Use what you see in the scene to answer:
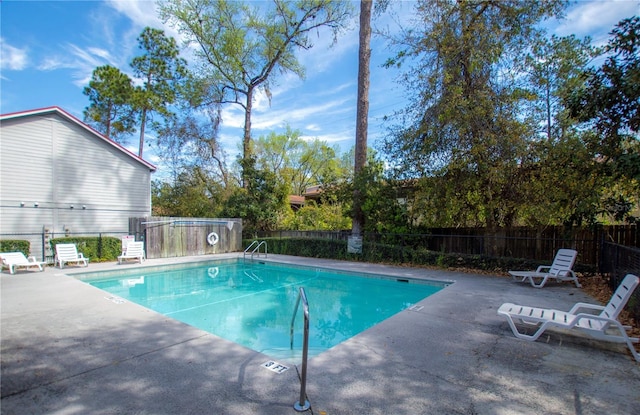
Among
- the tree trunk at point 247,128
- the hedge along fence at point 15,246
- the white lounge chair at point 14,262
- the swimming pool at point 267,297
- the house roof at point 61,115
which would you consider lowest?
the swimming pool at point 267,297

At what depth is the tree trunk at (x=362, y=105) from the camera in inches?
494

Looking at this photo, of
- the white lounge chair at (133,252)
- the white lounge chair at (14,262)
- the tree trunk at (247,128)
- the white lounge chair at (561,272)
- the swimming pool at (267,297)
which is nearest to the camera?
the swimming pool at (267,297)

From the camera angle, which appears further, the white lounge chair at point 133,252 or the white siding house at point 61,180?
the white siding house at point 61,180

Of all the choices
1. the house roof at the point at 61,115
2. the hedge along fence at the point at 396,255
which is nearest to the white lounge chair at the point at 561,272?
the hedge along fence at the point at 396,255

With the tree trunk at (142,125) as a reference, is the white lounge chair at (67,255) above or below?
below

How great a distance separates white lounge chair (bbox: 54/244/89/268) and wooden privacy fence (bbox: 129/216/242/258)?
2318 millimetres

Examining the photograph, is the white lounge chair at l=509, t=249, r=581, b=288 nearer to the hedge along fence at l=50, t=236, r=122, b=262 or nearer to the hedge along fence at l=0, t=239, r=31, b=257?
the hedge along fence at l=50, t=236, r=122, b=262

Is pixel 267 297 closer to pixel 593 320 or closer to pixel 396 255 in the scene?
pixel 396 255

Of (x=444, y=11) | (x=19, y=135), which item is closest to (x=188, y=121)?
(x=19, y=135)

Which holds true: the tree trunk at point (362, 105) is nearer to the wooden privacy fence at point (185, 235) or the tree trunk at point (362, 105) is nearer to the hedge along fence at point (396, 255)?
the hedge along fence at point (396, 255)

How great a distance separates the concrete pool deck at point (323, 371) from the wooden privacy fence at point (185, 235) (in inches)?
312

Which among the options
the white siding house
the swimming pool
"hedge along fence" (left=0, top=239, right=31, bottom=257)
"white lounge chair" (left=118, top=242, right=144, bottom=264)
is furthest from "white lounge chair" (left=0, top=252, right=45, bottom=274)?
"white lounge chair" (left=118, top=242, right=144, bottom=264)

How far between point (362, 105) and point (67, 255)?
11.5 meters

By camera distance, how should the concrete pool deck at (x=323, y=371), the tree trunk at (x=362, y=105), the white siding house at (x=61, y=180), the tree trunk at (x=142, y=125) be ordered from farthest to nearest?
the tree trunk at (x=142, y=125) → the tree trunk at (x=362, y=105) → the white siding house at (x=61, y=180) → the concrete pool deck at (x=323, y=371)
